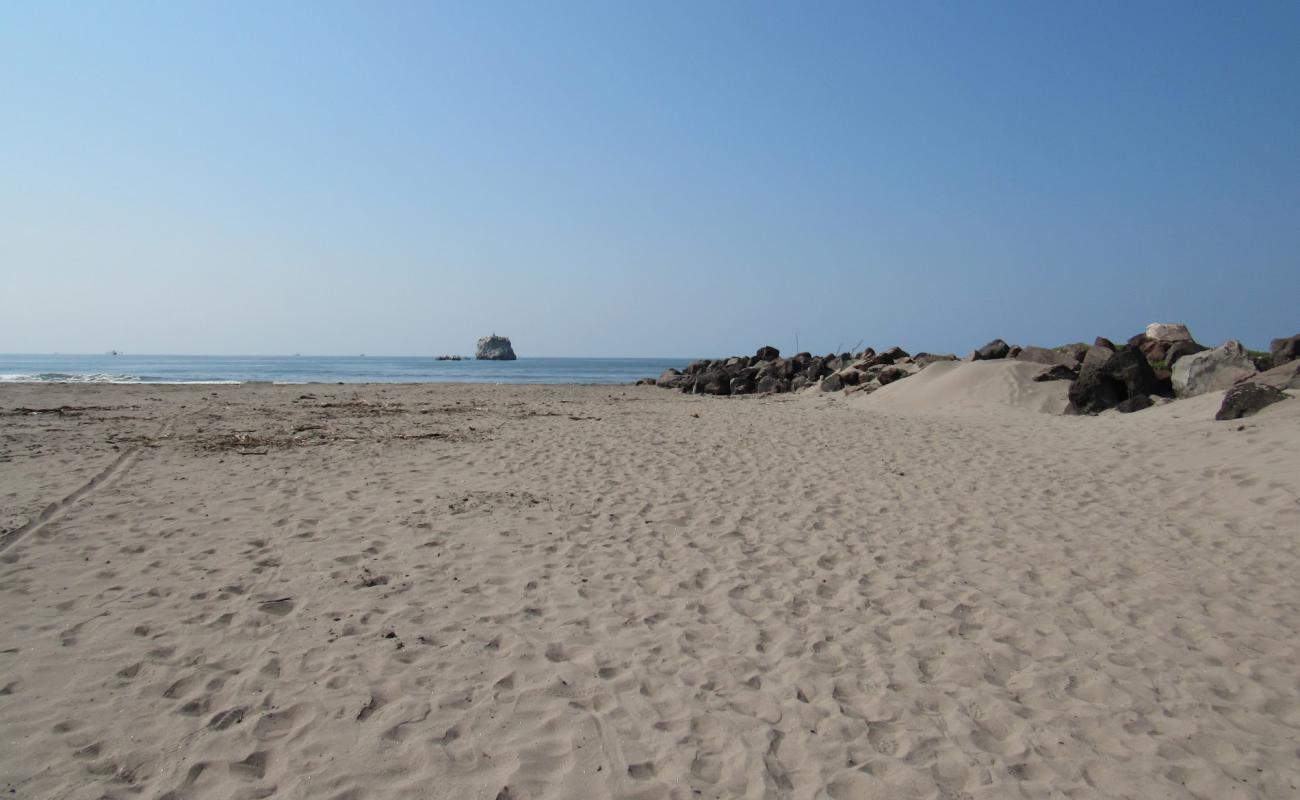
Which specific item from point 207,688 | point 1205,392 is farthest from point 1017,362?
point 207,688

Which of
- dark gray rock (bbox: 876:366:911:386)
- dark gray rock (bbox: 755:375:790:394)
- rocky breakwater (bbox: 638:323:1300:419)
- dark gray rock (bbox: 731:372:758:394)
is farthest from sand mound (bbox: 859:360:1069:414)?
dark gray rock (bbox: 731:372:758:394)

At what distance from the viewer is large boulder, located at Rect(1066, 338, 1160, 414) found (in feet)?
48.9

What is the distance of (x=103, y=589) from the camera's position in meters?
5.14

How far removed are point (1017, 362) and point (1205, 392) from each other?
16.8 ft

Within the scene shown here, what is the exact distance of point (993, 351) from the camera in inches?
903

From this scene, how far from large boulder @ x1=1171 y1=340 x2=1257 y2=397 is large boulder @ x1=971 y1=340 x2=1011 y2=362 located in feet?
25.6

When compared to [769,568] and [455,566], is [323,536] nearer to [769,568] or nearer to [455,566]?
[455,566]

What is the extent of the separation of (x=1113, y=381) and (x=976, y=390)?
136 inches

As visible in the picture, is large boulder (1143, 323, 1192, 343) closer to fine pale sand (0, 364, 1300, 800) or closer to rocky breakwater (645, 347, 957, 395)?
rocky breakwater (645, 347, 957, 395)

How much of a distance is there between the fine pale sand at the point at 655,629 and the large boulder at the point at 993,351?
524 inches

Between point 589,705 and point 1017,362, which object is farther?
point 1017,362

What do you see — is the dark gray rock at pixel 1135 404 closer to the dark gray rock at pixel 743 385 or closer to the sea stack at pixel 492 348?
the dark gray rock at pixel 743 385

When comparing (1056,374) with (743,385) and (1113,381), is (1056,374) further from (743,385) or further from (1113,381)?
(743,385)

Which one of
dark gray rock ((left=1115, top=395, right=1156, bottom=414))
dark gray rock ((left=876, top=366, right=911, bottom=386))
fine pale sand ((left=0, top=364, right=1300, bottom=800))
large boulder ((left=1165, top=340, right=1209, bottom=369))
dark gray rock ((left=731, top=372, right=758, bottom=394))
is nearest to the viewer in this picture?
fine pale sand ((left=0, top=364, right=1300, bottom=800))
